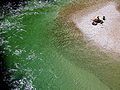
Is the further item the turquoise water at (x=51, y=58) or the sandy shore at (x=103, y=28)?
the sandy shore at (x=103, y=28)

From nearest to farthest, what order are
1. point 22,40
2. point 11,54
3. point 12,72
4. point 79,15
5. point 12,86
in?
point 12,86, point 12,72, point 11,54, point 22,40, point 79,15

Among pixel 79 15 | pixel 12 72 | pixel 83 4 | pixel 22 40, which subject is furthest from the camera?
pixel 83 4

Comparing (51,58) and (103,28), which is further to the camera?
(103,28)

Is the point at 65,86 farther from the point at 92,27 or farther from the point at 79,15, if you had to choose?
the point at 79,15

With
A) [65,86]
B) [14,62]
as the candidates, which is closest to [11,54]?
[14,62]

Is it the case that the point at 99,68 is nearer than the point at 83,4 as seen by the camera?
Yes
